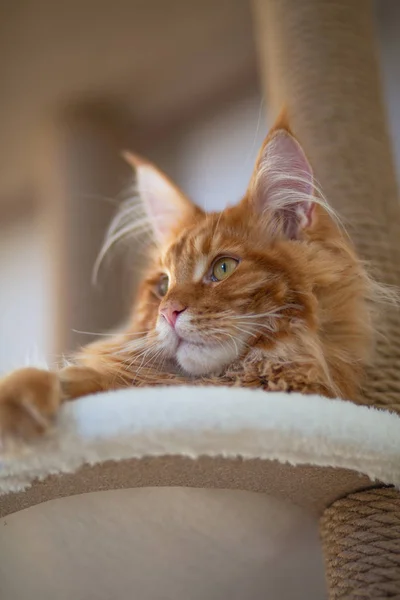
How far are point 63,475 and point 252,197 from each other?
2.11ft

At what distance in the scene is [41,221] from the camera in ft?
8.04

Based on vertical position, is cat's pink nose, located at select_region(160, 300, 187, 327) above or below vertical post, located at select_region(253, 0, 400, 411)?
below

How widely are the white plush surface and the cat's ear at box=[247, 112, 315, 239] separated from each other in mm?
438

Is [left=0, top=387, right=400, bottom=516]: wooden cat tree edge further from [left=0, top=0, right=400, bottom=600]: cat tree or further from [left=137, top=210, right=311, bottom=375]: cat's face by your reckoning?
[left=137, top=210, right=311, bottom=375]: cat's face

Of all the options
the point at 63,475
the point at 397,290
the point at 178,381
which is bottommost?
the point at 63,475

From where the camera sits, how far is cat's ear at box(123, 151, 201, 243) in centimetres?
138

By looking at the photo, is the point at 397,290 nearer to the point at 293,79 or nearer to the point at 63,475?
the point at 293,79

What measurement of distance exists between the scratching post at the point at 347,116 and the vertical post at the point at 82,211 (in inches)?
30.9

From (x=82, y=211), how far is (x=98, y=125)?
1.22 feet

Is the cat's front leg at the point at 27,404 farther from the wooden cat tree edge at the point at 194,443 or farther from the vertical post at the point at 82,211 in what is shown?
the vertical post at the point at 82,211

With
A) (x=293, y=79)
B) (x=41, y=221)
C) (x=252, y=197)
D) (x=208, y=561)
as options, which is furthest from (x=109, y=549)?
(x=41, y=221)

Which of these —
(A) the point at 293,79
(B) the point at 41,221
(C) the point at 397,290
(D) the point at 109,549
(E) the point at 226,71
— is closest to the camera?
(D) the point at 109,549

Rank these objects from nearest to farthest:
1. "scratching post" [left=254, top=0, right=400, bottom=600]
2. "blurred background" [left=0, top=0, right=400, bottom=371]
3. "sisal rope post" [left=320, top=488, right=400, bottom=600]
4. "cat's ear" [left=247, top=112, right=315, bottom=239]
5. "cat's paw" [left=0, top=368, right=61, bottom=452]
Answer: "cat's paw" [left=0, top=368, right=61, bottom=452]
"sisal rope post" [left=320, top=488, right=400, bottom=600]
"cat's ear" [left=247, top=112, right=315, bottom=239]
"scratching post" [left=254, top=0, right=400, bottom=600]
"blurred background" [left=0, top=0, right=400, bottom=371]

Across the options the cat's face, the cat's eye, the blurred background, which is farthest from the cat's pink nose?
the blurred background
